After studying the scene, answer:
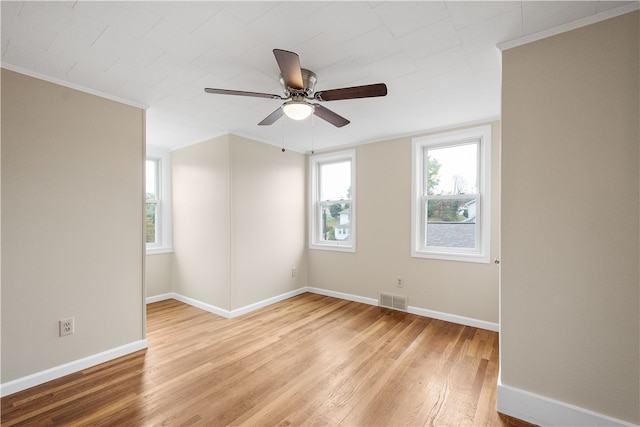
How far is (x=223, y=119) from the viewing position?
3334 mm

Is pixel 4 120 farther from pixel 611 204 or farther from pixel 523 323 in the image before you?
pixel 611 204

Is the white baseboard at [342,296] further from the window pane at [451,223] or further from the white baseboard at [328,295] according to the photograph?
the window pane at [451,223]

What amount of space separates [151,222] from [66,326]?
2335mm

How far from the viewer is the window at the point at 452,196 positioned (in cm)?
348

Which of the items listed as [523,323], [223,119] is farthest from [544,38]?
[223,119]

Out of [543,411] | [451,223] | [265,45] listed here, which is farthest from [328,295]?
[265,45]

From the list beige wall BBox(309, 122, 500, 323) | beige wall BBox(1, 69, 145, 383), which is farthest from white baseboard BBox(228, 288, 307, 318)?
beige wall BBox(1, 69, 145, 383)

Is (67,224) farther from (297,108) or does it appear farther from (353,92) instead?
(353,92)

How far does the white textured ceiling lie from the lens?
5.24 ft

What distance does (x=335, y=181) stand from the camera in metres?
4.90

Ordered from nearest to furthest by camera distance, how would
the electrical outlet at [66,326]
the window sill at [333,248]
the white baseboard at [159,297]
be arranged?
the electrical outlet at [66,326] → the white baseboard at [159,297] → the window sill at [333,248]

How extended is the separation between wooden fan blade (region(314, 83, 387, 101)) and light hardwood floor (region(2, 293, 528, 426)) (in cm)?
214

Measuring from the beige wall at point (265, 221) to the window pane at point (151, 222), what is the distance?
1653 mm

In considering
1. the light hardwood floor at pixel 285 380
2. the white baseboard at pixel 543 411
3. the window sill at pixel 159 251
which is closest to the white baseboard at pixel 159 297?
the window sill at pixel 159 251
